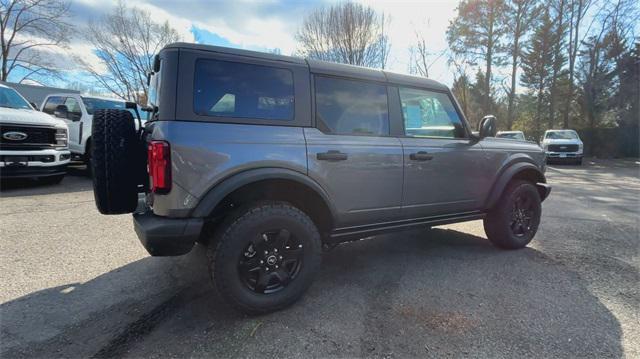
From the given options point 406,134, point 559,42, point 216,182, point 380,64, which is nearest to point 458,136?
point 406,134

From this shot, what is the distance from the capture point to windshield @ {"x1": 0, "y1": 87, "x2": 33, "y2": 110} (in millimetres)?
7000

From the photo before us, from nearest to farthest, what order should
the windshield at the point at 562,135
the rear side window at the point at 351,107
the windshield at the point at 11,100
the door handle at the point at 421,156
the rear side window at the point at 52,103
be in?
the rear side window at the point at 351,107, the door handle at the point at 421,156, the windshield at the point at 11,100, the rear side window at the point at 52,103, the windshield at the point at 562,135

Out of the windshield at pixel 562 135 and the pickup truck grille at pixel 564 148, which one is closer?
the pickup truck grille at pixel 564 148

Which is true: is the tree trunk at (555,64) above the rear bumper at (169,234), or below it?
above

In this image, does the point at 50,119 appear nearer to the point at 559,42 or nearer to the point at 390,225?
the point at 390,225

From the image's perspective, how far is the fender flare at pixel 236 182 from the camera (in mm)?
2342

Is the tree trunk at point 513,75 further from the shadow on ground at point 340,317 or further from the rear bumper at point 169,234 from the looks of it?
the rear bumper at point 169,234

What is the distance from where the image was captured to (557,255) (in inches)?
158

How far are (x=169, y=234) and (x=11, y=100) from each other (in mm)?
7523

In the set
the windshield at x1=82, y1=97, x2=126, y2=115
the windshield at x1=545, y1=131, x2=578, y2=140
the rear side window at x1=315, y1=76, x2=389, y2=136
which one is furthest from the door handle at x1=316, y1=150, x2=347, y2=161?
the windshield at x1=545, y1=131, x2=578, y2=140

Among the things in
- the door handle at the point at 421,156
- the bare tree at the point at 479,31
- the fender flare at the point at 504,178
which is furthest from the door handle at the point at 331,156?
the bare tree at the point at 479,31

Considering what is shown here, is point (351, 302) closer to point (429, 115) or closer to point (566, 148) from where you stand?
point (429, 115)

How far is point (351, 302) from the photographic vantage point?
2824 mm

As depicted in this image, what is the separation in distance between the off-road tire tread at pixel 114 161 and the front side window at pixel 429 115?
2.39 metres
